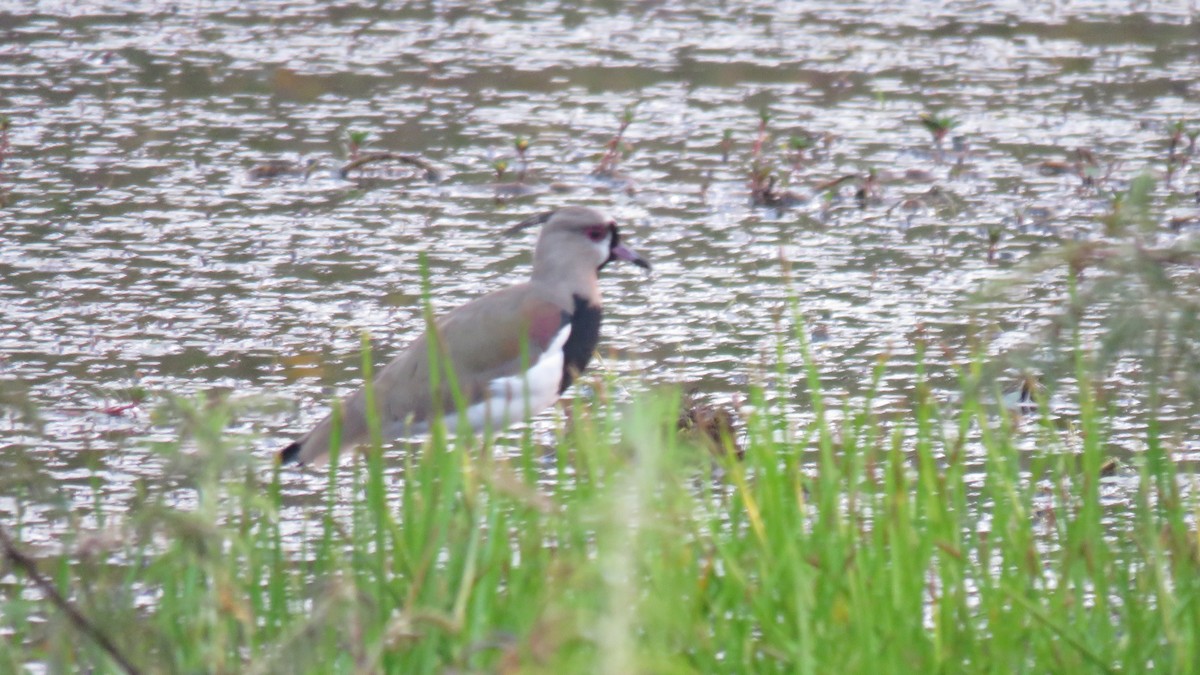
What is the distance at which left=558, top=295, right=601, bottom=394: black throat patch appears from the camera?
→ 179 inches

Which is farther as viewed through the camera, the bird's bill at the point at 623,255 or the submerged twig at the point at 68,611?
the bird's bill at the point at 623,255

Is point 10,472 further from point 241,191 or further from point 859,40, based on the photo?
point 859,40

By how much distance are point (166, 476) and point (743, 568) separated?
907 millimetres

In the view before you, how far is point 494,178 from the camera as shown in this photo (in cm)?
714

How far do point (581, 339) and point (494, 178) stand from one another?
2611 millimetres

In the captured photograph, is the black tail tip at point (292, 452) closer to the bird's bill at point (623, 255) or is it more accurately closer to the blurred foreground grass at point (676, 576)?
the blurred foreground grass at point (676, 576)

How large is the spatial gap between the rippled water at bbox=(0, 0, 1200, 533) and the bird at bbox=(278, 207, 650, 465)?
0.32m

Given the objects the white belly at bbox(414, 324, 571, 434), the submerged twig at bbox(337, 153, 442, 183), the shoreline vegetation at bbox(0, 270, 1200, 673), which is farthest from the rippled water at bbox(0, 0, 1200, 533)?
the white belly at bbox(414, 324, 571, 434)

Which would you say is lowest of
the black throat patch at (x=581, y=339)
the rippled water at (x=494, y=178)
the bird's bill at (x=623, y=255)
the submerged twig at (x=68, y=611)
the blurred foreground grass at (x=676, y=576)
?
the rippled water at (x=494, y=178)

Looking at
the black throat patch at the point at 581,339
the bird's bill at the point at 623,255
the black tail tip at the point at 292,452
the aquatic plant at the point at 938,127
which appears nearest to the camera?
the black tail tip at the point at 292,452

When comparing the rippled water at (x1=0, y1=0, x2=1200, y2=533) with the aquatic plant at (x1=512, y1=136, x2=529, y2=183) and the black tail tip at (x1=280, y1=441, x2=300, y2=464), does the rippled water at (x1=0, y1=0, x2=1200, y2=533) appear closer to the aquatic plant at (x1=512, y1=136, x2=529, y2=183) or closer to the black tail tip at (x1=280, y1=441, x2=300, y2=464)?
the aquatic plant at (x1=512, y1=136, x2=529, y2=183)

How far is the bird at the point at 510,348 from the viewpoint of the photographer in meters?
4.25

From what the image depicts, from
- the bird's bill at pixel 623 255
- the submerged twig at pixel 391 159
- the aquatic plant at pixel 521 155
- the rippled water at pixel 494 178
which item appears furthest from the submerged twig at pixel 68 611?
the aquatic plant at pixel 521 155

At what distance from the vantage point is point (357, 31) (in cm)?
979
